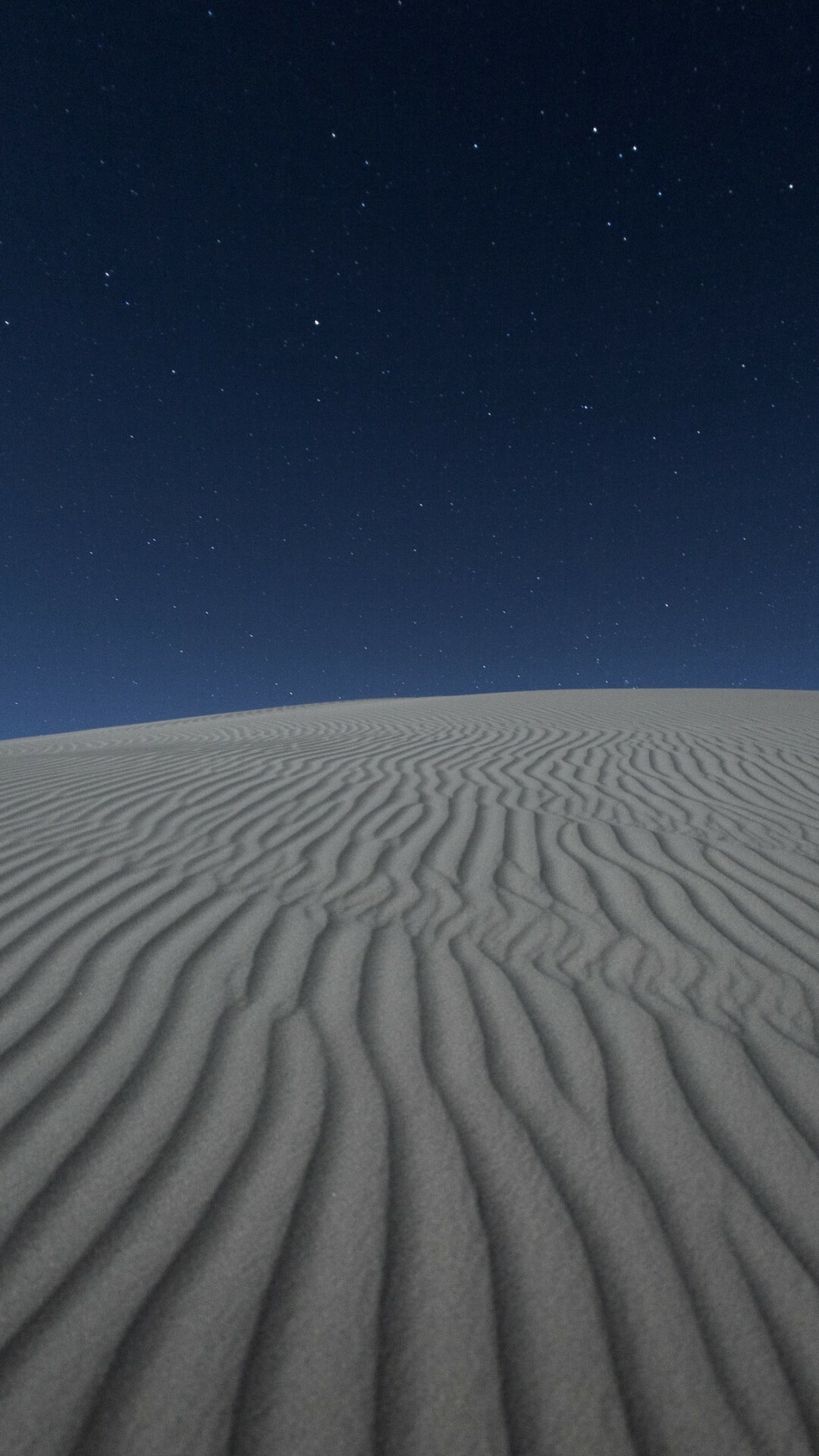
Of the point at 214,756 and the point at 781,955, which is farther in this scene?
the point at 214,756

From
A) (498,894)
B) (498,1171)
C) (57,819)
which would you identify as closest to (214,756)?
(57,819)

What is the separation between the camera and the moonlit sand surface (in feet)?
3.83

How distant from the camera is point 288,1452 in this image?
3.56 feet

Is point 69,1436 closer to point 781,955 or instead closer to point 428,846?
point 781,955

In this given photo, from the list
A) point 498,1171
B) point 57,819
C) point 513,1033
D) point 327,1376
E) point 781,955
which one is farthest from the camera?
point 57,819

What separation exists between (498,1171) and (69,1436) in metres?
0.90

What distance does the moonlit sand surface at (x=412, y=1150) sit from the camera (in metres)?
1.17

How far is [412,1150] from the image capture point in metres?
1.67

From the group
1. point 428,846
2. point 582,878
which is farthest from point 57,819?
point 582,878

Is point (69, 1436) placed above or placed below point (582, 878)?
below

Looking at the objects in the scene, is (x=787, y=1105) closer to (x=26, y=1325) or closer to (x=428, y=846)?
(x=26, y=1325)

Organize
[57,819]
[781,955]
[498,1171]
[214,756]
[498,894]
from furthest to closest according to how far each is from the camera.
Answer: [214,756], [57,819], [498,894], [781,955], [498,1171]

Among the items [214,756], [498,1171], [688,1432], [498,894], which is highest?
[214,756]

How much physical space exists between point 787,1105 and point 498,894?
1520 mm
